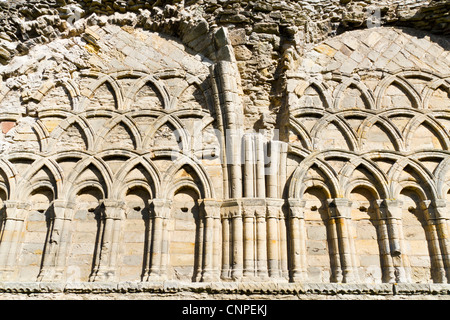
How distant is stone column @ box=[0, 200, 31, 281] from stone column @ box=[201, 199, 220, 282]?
10.3ft

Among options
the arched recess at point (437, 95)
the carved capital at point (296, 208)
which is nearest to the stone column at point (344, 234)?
the carved capital at point (296, 208)

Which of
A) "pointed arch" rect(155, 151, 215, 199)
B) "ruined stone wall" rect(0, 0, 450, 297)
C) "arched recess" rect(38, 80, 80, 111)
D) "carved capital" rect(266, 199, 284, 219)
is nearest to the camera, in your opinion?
"ruined stone wall" rect(0, 0, 450, 297)

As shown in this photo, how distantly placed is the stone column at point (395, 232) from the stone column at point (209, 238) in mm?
2956

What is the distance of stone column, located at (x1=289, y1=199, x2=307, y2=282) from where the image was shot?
5.35 metres

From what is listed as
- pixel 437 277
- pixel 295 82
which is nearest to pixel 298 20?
pixel 295 82

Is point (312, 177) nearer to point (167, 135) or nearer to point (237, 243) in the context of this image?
point (237, 243)

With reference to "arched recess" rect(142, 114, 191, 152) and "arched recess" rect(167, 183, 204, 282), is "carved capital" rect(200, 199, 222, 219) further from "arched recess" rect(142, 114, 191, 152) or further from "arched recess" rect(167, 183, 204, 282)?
"arched recess" rect(142, 114, 191, 152)

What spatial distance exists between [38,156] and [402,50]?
7.67 meters

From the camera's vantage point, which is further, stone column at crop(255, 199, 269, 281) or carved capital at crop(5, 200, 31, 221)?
carved capital at crop(5, 200, 31, 221)

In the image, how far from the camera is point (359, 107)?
662cm

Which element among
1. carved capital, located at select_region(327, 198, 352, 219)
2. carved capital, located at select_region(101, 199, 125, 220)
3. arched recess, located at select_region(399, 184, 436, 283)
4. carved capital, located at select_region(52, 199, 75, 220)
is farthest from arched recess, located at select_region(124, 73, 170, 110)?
arched recess, located at select_region(399, 184, 436, 283)

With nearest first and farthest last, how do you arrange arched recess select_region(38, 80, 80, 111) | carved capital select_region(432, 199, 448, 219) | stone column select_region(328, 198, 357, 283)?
stone column select_region(328, 198, 357, 283) → carved capital select_region(432, 199, 448, 219) → arched recess select_region(38, 80, 80, 111)

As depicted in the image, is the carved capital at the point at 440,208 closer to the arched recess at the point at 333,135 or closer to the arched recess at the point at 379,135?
the arched recess at the point at 379,135
